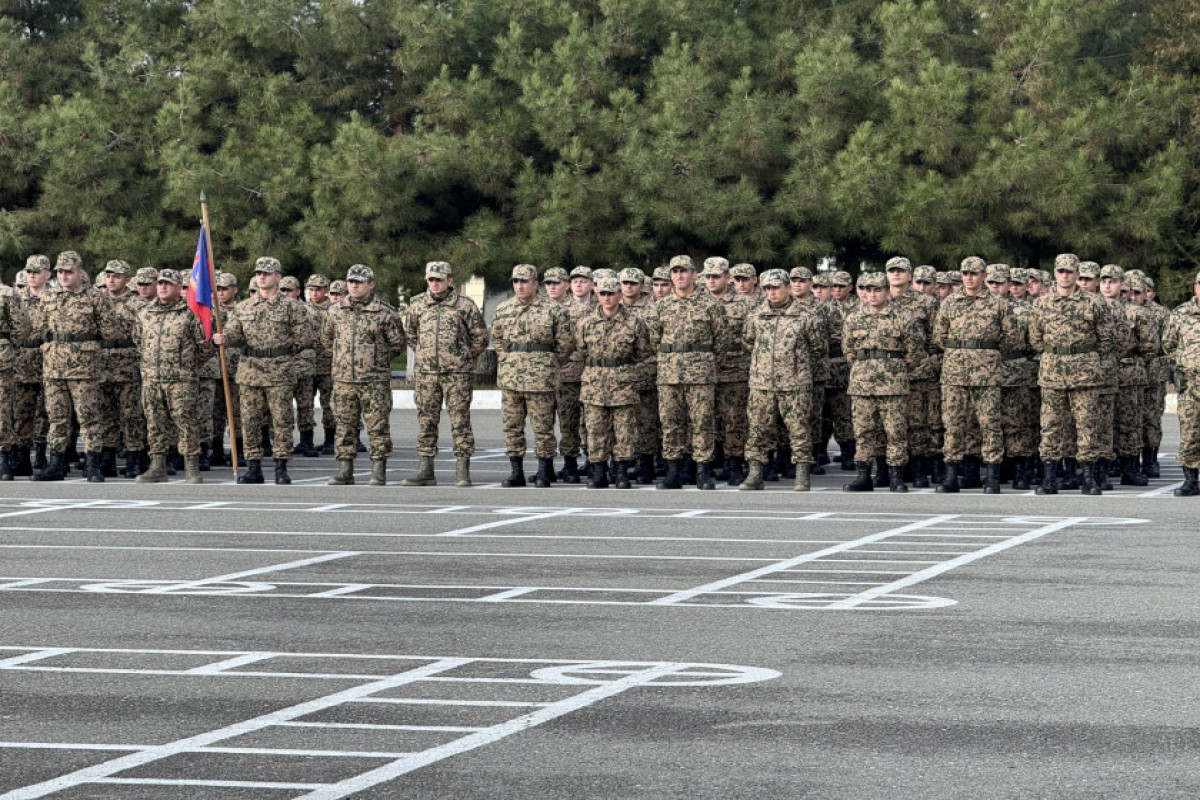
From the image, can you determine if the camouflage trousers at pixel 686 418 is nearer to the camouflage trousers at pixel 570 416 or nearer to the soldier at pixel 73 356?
the camouflage trousers at pixel 570 416

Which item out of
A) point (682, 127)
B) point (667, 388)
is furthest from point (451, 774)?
point (682, 127)

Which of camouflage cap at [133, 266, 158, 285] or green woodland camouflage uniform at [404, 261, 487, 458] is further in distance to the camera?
camouflage cap at [133, 266, 158, 285]

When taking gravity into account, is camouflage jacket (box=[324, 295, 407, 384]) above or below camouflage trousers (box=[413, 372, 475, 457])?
above

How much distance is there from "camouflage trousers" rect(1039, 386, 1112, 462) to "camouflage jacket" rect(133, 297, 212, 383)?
7.33 m

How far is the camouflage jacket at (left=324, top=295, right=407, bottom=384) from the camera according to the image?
18453 millimetres

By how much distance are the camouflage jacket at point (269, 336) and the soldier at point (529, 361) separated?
72.9 inches

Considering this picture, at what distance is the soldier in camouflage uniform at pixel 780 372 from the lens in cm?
1789

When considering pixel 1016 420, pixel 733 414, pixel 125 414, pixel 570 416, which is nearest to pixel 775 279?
pixel 733 414

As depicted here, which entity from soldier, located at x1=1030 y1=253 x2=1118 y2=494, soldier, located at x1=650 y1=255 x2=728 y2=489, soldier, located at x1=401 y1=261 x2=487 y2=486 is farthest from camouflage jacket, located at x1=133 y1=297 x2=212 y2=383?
soldier, located at x1=1030 y1=253 x2=1118 y2=494

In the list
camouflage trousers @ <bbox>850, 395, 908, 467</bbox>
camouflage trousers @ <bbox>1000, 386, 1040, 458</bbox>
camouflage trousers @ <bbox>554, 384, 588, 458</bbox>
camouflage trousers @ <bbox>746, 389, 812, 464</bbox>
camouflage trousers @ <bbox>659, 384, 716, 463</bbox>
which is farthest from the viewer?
camouflage trousers @ <bbox>554, 384, 588, 458</bbox>

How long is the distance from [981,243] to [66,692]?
27.5 m

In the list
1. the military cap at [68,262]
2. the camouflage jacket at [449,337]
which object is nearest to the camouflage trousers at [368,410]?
the camouflage jacket at [449,337]

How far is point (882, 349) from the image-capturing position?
17.8 meters

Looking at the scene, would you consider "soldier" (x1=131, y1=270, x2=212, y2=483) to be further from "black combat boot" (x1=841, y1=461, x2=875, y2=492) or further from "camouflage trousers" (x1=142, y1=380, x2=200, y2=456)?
"black combat boot" (x1=841, y1=461, x2=875, y2=492)
